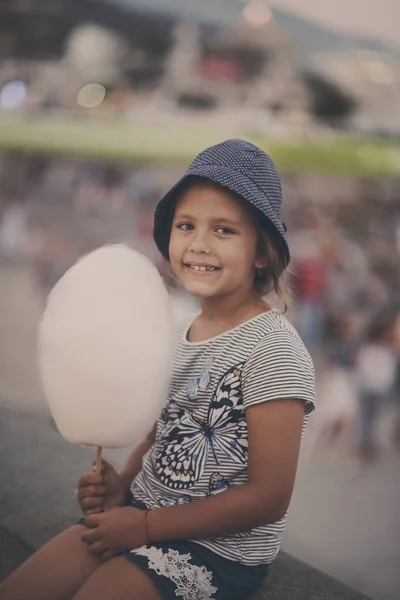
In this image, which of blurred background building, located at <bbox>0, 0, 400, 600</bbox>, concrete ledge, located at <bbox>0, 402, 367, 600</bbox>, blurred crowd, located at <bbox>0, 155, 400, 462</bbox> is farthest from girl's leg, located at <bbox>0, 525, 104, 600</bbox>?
blurred background building, located at <bbox>0, 0, 400, 600</bbox>

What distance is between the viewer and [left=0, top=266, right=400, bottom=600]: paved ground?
1.47 m

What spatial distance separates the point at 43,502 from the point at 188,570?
64cm

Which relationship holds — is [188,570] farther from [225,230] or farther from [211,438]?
[225,230]

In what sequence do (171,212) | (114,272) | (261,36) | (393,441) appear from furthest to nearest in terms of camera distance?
(261,36) < (393,441) < (171,212) < (114,272)

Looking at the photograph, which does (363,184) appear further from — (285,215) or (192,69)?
(192,69)

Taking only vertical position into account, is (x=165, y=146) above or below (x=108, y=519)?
above

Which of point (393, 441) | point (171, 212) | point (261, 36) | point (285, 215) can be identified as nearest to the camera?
point (171, 212)

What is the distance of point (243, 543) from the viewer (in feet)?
3.24

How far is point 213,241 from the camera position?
990 mm

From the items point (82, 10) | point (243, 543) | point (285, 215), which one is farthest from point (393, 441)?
point (82, 10)

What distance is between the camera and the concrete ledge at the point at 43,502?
46.6 inches


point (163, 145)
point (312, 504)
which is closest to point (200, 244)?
point (312, 504)

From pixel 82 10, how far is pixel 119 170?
172 centimetres

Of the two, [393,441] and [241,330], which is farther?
[393,441]
